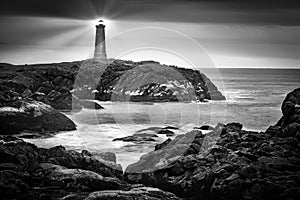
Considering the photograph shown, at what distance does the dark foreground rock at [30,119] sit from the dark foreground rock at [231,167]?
13457 mm

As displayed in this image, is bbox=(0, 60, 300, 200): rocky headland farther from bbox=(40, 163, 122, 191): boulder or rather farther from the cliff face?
the cliff face

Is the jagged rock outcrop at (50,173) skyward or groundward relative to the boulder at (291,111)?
groundward

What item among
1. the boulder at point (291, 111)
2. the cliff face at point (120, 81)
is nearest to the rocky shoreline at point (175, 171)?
the boulder at point (291, 111)

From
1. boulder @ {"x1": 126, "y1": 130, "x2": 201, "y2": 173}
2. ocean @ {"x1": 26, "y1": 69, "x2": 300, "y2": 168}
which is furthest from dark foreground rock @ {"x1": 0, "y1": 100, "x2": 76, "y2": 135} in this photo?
boulder @ {"x1": 126, "y1": 130, "x2": 201, "y2": 173}

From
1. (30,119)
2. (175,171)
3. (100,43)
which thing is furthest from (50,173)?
(100,43)

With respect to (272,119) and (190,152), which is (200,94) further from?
(190,152)

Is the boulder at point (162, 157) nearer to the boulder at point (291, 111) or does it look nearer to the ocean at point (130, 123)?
the ocean at point (130, 123)

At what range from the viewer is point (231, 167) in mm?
18234

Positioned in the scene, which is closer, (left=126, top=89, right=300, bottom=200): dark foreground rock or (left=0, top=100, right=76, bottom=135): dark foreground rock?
(left=126, top=89, right=300, bottom=200): dark foreground rock

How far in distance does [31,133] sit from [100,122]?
1091 centimetres

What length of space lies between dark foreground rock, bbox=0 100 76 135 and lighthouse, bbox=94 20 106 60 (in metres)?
43.7

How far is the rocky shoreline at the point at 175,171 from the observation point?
16.9 m

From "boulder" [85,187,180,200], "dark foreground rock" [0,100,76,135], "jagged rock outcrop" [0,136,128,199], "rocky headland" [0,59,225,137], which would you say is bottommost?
"boulder" [85,187,180,200]

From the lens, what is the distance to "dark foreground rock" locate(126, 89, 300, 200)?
16.8 m
